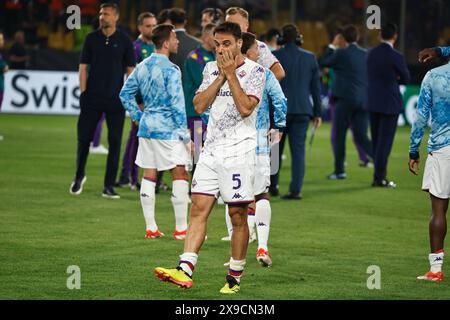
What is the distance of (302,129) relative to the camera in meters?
15.2

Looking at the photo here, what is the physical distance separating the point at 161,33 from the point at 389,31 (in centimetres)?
630

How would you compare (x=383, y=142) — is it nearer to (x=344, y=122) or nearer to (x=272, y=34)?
(x=344, y=122)

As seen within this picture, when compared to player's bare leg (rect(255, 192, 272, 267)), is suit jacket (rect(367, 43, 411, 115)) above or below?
above

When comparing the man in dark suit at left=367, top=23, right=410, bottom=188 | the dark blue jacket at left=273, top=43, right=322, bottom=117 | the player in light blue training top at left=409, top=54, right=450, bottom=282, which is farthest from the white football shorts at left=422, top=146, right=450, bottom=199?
the man in dark suit at left=367, top=23, right=410, bottom=188

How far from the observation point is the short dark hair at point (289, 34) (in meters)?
14.9

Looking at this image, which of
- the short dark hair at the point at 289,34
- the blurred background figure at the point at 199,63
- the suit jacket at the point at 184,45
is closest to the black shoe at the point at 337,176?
the short dark hair at the point at 289,34

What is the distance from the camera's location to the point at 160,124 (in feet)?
37.5

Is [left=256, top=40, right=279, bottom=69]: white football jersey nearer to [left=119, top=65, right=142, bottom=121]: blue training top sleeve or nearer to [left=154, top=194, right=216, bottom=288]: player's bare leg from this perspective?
[left=119, top=65, right=142, bottom=121]: blue training top sleeve

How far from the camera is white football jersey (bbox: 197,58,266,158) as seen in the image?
847 centimetres

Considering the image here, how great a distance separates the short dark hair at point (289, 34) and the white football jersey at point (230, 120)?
6.46 metres

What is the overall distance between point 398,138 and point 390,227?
13.3 meters

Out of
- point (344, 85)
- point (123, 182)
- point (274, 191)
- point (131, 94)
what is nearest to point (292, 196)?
point (274, 191)

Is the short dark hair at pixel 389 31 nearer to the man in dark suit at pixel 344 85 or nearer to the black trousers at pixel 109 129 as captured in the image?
the man in dark suit at pixel 344 85

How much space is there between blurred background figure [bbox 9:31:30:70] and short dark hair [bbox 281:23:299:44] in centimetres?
1489
